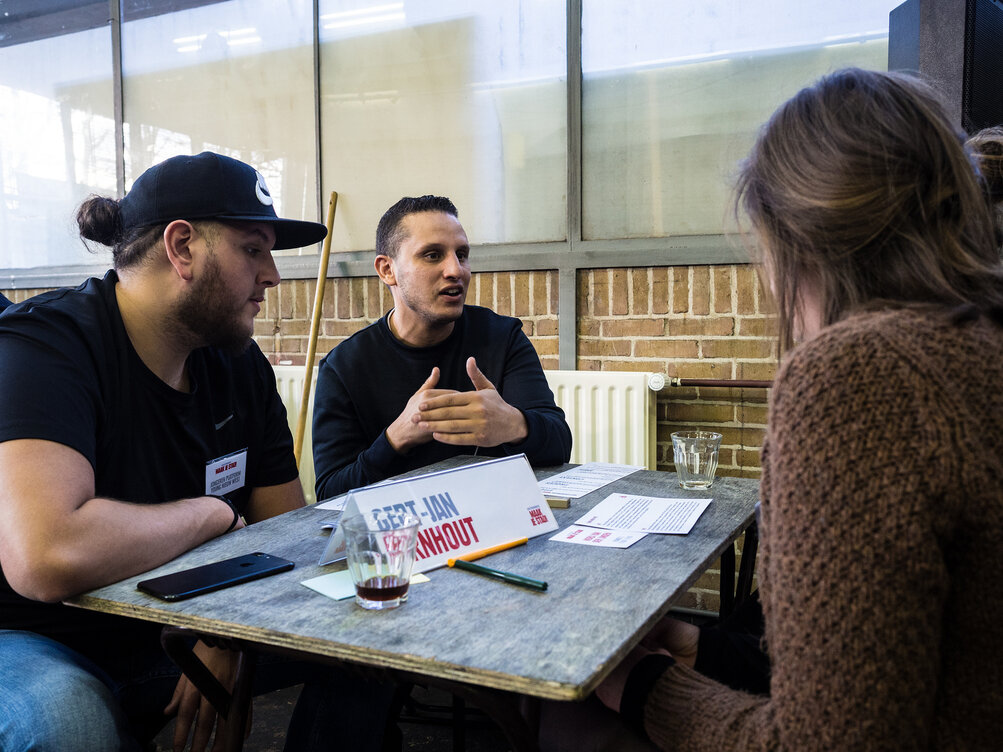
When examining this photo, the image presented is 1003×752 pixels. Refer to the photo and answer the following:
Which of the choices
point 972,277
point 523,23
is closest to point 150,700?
point 972,277

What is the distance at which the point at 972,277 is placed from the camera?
2.62 feet

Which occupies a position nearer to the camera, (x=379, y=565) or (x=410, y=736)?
(x=379, y=565)

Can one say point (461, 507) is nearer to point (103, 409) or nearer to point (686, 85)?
point (103, 409)

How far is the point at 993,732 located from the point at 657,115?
2.46 m

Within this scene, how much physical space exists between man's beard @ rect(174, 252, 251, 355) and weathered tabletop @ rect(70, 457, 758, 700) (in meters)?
0.44

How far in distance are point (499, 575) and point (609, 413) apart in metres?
1.77

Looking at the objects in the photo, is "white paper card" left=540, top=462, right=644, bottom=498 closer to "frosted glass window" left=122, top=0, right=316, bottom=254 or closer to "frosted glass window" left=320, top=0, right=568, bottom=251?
"frosted glass window" left=320, top=0, right=568, bottom=251

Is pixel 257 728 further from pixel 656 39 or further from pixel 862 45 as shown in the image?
pixel 862 45

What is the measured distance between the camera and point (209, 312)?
1.48 meters

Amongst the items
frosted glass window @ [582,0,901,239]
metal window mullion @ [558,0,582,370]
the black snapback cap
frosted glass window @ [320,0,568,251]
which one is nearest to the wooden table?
the black snapback cap

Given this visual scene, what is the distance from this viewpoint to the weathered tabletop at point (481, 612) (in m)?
0.77

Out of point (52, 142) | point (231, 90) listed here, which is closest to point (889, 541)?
point (231, 90)

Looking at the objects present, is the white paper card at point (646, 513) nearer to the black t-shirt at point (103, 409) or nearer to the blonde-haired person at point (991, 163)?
the blonde-haired person at point (991, 163)

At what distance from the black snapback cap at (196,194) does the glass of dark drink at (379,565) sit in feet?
2.60
